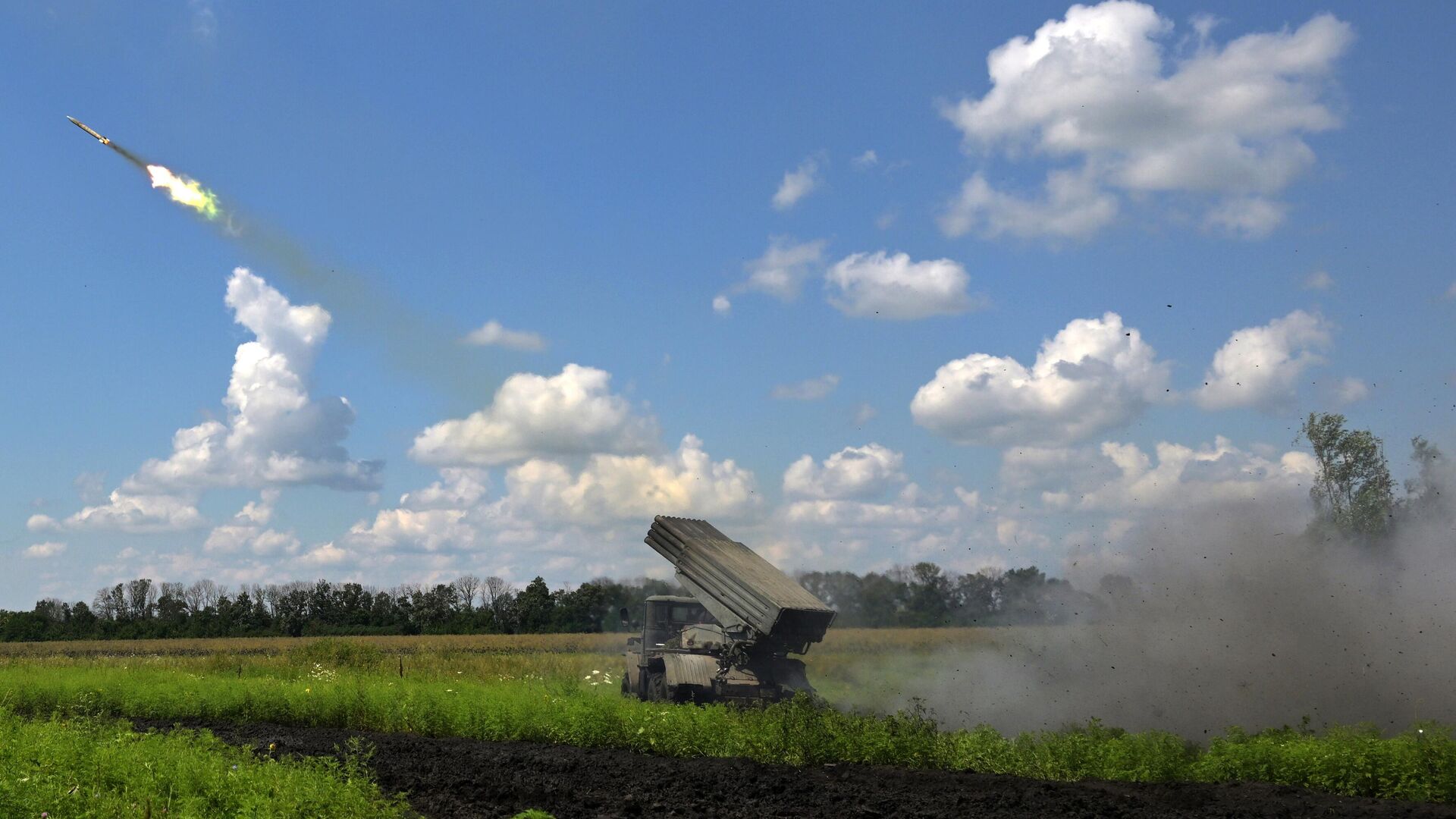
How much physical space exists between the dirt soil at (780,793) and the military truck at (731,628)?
3.72 meters

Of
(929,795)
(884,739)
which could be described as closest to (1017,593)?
(884,739)

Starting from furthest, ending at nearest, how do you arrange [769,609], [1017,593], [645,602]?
1. [1017,593]
2. [645,602]
3. [769,609]

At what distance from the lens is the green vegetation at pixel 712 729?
13680 millimetres

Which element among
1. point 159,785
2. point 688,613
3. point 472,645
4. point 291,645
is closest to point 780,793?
point 159,785

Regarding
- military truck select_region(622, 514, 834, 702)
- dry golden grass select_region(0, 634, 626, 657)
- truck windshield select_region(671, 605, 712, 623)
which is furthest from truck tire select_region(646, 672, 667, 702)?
dry golden grass select_region(0, 634, 626, 657)

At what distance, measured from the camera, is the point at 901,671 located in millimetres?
31719

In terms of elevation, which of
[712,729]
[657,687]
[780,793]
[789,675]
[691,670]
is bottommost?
[780,793]

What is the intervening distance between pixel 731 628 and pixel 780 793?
7.35m

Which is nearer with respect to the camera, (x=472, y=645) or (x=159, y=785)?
(x=159, y=785)

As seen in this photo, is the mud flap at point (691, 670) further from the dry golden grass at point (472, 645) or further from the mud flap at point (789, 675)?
the dry golden grass at point (472, 645)

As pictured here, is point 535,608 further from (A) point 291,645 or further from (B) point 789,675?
(B) point 789,675

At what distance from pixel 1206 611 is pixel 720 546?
362 inches

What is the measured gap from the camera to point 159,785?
38.3 feet

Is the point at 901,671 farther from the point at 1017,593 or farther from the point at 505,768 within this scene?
the point at 505,768
